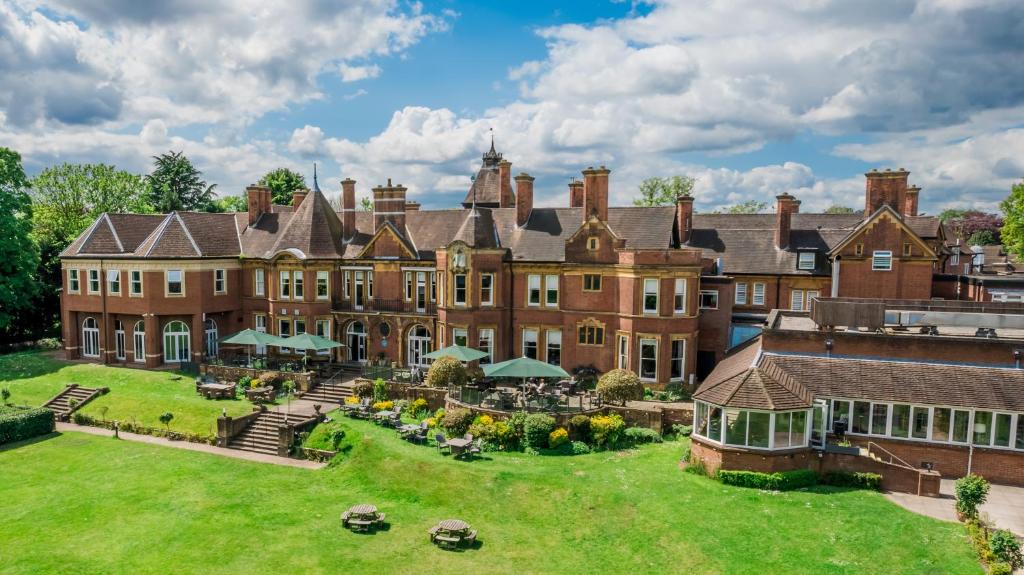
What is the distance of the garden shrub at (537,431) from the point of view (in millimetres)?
24922

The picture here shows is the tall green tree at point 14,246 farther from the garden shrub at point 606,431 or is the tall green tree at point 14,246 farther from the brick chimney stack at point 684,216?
the brick chimney stack at point 684,216

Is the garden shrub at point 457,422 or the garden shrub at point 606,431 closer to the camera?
the garden shrub at point 606,431

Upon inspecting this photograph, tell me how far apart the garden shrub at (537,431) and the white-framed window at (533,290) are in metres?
10.3

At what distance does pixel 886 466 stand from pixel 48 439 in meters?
34.1

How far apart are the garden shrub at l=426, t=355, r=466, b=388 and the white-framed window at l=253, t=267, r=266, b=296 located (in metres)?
16.2

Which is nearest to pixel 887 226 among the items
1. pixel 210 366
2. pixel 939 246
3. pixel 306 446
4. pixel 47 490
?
pixel 939 246

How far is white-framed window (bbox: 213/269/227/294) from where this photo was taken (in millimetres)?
39062

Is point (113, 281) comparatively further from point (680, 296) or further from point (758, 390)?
point (758, 390)

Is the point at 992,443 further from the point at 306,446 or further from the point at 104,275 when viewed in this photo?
the point at 104,275

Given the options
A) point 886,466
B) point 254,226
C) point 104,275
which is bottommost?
point 886,466

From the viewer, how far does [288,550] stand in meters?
17.6

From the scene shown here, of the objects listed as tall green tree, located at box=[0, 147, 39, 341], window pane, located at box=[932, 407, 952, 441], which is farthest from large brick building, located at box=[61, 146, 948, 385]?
window pane, located at box=[932, 407, 952, 441]

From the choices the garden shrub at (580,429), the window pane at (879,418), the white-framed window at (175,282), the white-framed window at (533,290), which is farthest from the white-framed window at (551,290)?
the white-framed window at (175,282)

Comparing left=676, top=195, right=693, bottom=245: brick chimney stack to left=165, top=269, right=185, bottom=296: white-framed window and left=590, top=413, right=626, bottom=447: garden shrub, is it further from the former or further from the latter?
left=165, top=269, right=185, bottom=296: white-framed window
